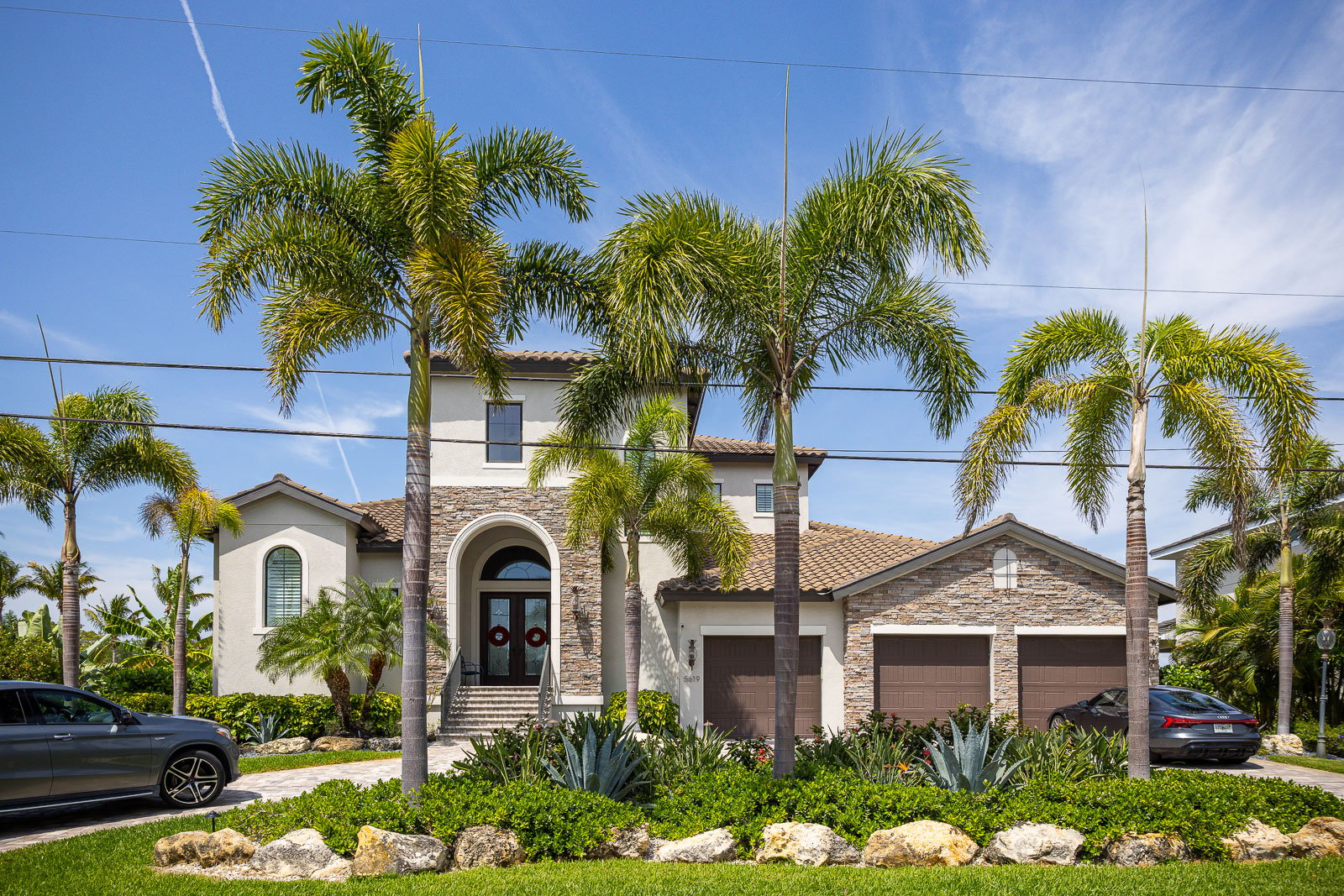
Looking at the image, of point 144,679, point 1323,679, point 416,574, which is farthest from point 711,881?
point 144,679

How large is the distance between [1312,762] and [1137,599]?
9221mm

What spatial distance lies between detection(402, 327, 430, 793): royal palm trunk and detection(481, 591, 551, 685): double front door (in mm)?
13581

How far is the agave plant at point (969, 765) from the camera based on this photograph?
33.6 ft

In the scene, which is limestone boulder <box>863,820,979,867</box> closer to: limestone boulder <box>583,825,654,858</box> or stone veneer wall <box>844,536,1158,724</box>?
limestone boulder <box>583,825,654,858</box>

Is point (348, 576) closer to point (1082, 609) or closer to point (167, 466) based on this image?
point (167, 466)

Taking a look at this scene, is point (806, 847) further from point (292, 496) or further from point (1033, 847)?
point (292, 496)

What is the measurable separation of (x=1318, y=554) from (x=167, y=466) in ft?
Answer: 82.7

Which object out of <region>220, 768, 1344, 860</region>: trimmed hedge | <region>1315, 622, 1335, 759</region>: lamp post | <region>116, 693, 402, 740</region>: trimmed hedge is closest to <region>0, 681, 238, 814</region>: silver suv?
<region>220, 768, 1344, 860</region>: trimmed hedge

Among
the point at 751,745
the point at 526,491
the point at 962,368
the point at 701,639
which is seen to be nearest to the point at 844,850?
the point at 751,745

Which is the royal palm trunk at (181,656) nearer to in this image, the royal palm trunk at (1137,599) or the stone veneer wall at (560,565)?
Answer: the stone veneer wall at (560,565)

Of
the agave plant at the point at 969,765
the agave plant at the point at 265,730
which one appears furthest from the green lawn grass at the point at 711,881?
the agave plant at the point at 265,730

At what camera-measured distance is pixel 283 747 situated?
1906 centimetres

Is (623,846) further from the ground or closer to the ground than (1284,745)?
further from the ground

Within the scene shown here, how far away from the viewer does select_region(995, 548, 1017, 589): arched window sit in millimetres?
21078
